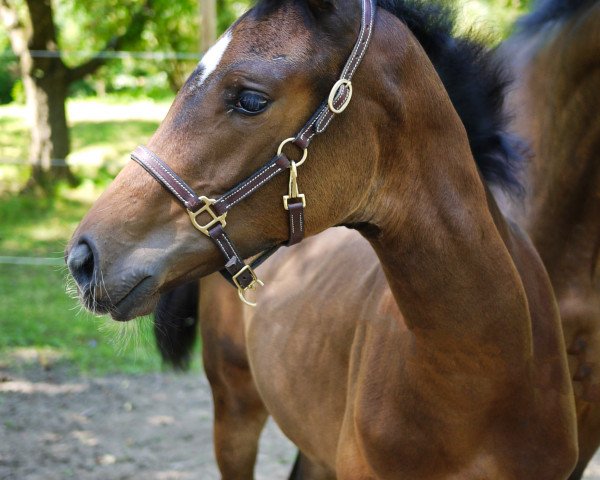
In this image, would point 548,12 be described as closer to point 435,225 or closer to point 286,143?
point 435,225

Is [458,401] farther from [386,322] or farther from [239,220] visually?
[239,220]

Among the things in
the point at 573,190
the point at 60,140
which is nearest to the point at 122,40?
the point at 60,140

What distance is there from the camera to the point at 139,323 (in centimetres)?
198

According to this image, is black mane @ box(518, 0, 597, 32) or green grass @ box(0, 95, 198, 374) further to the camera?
green grass @ box(0, 95, 198, 374)

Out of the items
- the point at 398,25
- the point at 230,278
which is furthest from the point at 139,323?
the point at 398,25

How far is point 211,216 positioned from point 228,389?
1.93 metres

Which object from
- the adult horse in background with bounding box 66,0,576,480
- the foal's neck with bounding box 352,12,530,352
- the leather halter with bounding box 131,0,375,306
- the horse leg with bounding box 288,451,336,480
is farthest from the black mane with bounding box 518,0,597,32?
the horse leg with bounding box 288,451,336,480

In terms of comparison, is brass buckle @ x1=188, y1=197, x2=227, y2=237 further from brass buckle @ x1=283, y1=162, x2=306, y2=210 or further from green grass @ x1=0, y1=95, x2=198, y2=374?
green grass @ x1=0, y1=95, x2=198, y2=374

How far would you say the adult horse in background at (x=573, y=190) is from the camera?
2.57m

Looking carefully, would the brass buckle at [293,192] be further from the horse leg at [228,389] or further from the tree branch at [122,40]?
the tree branch at [122,40]

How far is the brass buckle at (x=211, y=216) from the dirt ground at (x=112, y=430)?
2.89 metres

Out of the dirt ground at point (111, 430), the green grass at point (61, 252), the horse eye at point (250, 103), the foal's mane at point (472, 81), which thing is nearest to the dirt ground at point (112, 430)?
the dirt ground at point (111, 430)

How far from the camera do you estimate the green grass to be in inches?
229

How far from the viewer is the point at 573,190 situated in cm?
270
